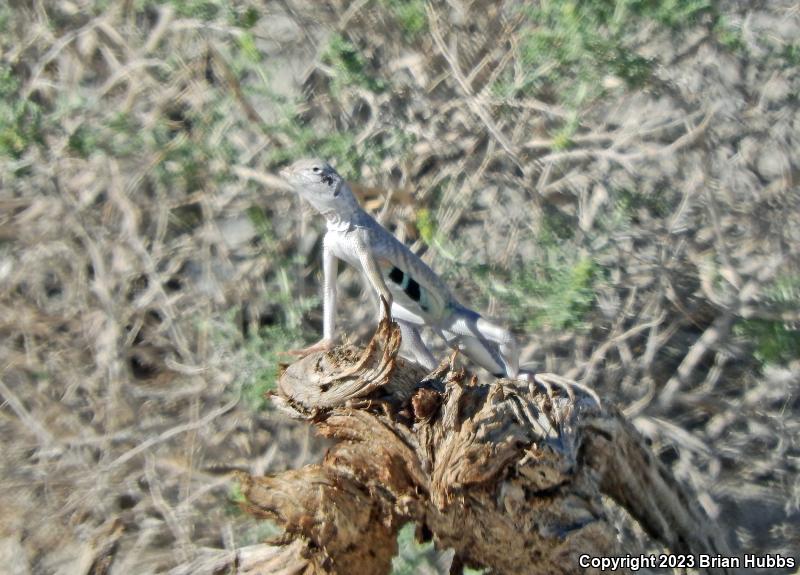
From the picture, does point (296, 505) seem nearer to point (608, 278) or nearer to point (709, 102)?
point (608, 278)

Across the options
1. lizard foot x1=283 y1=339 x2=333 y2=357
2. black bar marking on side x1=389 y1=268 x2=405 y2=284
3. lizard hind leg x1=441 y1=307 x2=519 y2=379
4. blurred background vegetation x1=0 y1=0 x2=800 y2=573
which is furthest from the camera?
blurred background vegetation x1=0 y1=0 x2=800 y2=573

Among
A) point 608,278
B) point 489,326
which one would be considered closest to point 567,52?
point 608,278

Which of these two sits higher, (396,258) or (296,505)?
(396,258)

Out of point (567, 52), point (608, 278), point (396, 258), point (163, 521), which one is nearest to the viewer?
point (396, 258)

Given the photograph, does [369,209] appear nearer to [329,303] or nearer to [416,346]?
[416,346]

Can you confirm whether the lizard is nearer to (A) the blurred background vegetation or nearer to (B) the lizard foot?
(B) the lizard foot

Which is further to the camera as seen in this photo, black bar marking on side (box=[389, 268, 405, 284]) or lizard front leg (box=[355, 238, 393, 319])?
black bar marking on side (box=[389, 268, 405, 284])
